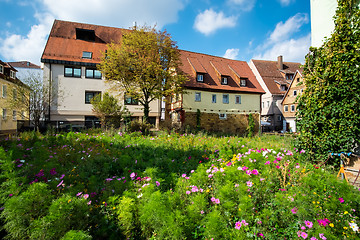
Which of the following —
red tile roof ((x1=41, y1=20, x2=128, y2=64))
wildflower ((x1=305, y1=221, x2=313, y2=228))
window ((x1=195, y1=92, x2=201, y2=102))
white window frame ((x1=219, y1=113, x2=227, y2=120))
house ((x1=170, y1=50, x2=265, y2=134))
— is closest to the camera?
wildflower ((x1=305, y1=221, x2=313, y2=228))

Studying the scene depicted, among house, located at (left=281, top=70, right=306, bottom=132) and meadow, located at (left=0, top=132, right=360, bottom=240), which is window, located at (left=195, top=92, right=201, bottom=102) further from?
meadow, located at (left=0, top=132, right=360, bottom=240)

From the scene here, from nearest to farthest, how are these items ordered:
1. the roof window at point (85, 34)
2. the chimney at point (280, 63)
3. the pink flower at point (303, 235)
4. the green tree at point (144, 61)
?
the pink flower at point (303, 235) < the green tree at point (144, 61) < the roof window at point (85, 34) < the chimney at point (280, 63)

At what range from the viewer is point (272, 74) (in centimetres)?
3547

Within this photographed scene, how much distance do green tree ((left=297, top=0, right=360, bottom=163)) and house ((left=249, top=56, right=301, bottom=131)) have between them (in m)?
29.5

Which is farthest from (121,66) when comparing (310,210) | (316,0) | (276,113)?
(276,113)

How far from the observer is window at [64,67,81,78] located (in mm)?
20766

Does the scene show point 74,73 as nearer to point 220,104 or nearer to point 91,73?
point 91,73

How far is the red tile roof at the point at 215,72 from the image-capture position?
2239 cm

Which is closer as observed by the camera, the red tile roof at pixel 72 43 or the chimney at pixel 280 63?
the red tile roof at pixel 72 43

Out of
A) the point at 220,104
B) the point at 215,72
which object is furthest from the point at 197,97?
the point at 215,72

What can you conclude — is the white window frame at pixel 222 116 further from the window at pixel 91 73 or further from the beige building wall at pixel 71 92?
the window at pixel 91 73

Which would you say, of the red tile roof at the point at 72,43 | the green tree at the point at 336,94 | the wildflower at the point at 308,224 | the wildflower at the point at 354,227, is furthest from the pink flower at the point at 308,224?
the red tile roof at the point at 72,43

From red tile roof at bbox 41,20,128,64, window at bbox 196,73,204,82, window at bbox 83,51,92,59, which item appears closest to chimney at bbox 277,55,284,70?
window at bbox 196,73,204,82

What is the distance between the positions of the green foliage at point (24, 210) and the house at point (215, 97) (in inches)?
730
